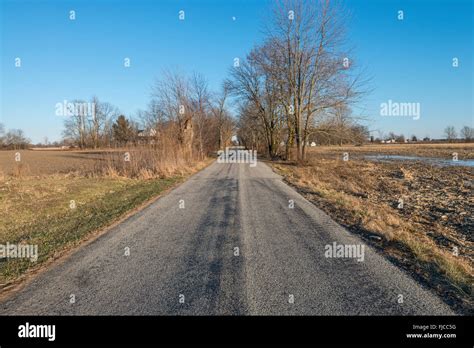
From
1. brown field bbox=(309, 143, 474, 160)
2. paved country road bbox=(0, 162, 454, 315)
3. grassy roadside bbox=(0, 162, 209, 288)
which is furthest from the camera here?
brown field bbox=(309, 143, 474, 160)

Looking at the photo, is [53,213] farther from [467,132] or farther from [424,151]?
[467,132]

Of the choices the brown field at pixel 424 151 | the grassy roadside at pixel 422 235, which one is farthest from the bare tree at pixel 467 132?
the grassy roadside at pixel 422 235

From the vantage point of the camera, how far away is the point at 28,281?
12.5ft

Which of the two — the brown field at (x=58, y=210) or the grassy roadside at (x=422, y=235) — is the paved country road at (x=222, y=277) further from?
the brown field at (x=58, y=210)

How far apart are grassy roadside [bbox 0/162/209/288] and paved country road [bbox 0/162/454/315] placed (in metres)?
0.61

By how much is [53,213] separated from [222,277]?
692 cm

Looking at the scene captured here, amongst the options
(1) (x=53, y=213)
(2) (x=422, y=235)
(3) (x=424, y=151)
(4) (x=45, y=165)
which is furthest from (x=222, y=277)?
(3) (x=424, y=151)

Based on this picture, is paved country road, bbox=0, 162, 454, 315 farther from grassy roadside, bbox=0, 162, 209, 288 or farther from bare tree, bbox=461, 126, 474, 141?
bare tree, bbox=461, 126, 474, 141

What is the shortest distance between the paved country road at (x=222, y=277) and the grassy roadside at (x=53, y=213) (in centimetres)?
61

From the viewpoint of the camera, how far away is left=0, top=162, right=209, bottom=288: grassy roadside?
4953mm

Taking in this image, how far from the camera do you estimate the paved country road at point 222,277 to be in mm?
3094

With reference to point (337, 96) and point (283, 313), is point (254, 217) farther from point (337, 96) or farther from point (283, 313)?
point (337, 96)

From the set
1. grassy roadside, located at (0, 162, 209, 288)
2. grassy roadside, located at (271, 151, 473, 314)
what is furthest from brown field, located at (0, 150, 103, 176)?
grassy roadside, located at (271, 151, 473, 314)

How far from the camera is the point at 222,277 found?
381 cm
